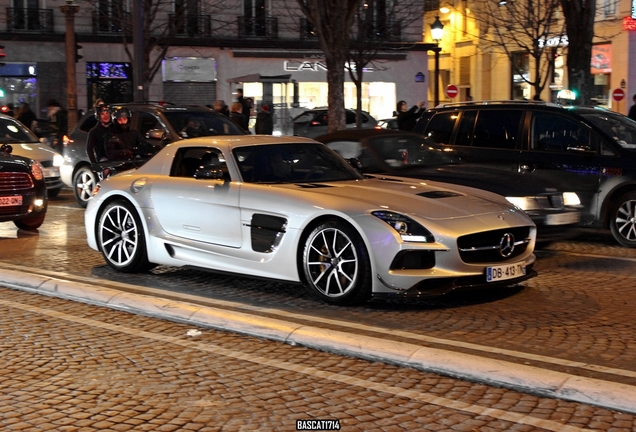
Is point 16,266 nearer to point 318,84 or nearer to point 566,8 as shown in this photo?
point 566,8

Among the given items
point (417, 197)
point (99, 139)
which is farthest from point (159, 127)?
point (417, 197)

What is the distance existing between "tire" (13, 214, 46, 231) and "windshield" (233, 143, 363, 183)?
17.3 feet

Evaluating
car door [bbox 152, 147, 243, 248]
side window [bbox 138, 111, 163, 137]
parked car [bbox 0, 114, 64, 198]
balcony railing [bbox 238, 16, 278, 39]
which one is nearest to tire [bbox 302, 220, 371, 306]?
car door [bbox 152, 147, 243, 248]

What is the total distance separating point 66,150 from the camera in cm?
1708

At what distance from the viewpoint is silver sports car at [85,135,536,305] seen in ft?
24.3

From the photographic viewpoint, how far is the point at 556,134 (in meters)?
12.3

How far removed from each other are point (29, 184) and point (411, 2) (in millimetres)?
30469

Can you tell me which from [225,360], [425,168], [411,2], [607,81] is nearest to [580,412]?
[225,360]

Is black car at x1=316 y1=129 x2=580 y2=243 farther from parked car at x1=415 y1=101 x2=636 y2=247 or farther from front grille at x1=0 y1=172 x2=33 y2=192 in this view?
front grille at x1=0 y1=172 x2=33 y2=192

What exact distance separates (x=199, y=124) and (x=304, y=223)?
25.2ft

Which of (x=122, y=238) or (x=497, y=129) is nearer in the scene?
(x=122, y=238)

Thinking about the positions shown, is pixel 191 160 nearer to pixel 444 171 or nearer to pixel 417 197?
pixel 417 197

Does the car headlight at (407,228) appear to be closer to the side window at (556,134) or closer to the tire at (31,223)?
the side window at (556,134)

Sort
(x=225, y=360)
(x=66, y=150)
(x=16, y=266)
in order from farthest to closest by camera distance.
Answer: (x=66, y=150) < (x=16, y=266) < (x=225, y=360)
